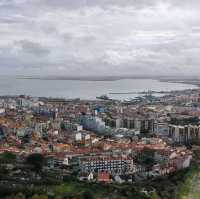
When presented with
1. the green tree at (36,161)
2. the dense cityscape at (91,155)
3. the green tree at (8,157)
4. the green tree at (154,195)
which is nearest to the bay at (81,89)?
the dense cityscape at (91,155)

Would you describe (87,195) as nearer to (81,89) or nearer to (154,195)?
(154,195)

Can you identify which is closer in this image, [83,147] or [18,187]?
[18,187]

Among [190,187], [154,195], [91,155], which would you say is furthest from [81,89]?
[154,195]

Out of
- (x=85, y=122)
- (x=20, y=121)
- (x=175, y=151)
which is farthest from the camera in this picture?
(x=85, y=122)

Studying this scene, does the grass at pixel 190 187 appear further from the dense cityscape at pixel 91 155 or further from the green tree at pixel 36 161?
the green tree at pixel 36 161

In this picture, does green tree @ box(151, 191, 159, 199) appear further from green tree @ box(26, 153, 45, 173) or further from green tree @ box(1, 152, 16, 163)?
green tree @ box(1, 152, 16, 163)

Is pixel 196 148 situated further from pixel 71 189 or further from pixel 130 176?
pixel 71 189

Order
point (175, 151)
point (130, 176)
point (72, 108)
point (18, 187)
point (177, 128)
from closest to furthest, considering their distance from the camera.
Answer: point (18, 187) → point (130, 176) → point (175, 151) → point (177, 128) → point (72, 108)

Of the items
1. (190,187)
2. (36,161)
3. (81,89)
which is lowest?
(81,89)

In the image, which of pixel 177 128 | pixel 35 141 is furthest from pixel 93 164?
pixel 177 128
